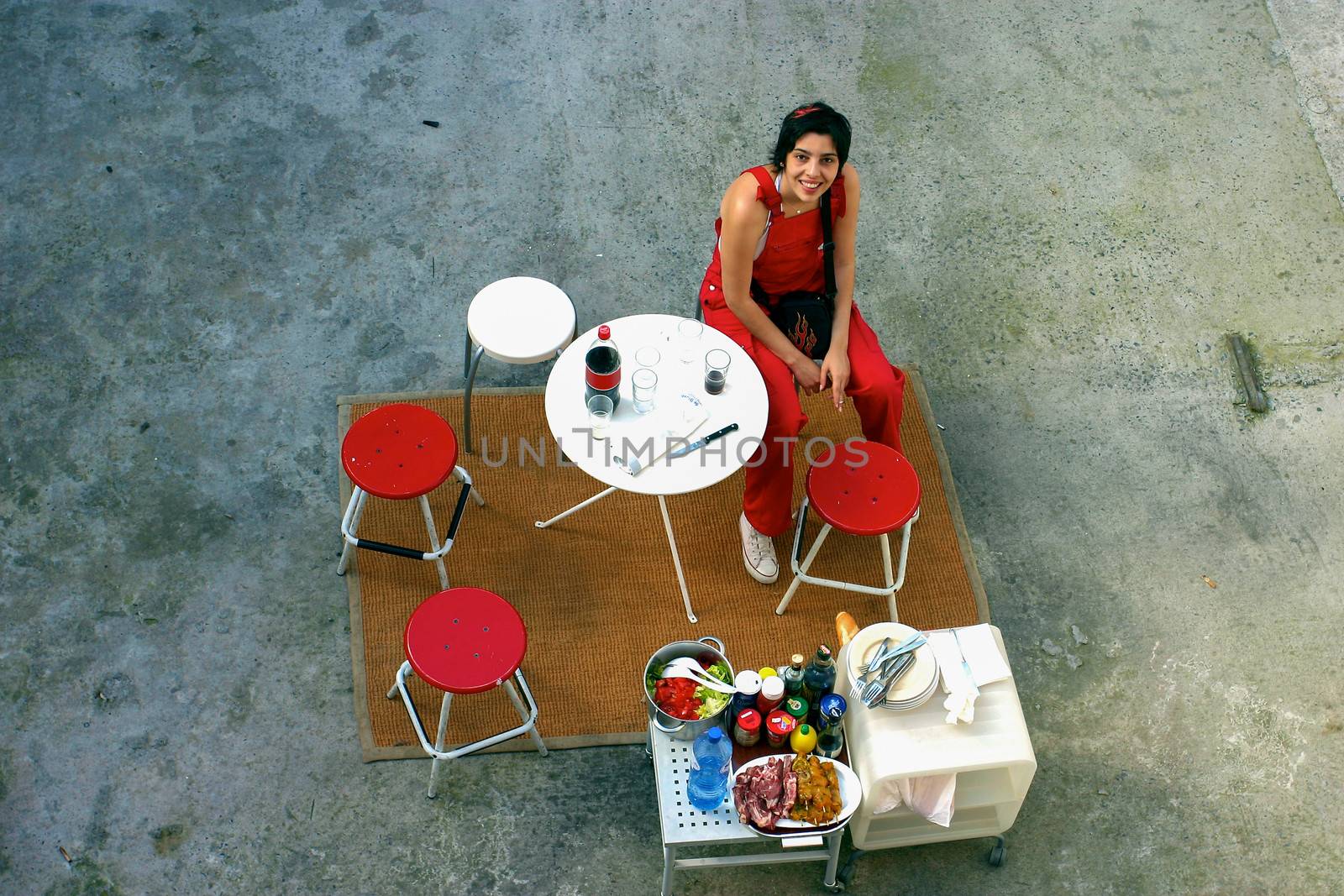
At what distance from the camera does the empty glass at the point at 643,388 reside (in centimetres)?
348

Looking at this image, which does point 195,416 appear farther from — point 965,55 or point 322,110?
point 965,55

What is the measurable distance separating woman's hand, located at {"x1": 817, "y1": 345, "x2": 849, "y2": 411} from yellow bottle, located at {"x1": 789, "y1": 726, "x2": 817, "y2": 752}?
3.72 feet

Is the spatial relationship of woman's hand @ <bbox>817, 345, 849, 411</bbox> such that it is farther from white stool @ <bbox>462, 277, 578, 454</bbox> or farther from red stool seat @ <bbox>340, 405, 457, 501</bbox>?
red stool seat @ <bbox>340, 405, 457, 501</bbox>

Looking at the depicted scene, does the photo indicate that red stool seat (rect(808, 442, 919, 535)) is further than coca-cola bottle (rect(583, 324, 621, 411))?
Yes

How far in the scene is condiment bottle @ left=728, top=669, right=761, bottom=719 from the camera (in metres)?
3.15

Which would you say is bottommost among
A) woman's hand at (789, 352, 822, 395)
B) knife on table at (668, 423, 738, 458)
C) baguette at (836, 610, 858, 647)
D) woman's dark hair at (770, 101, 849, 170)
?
baguette at (836, 610, 858, 647)

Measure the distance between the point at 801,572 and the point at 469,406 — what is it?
51.7 inches

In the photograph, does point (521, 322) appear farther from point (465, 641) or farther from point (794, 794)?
point (794, 794)

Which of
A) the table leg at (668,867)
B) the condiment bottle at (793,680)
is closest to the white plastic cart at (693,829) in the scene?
the table leg at (668,867)

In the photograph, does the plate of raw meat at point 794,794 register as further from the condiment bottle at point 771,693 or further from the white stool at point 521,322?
the white stool at point 521,322

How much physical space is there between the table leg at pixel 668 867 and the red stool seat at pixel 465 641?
2.17 ft

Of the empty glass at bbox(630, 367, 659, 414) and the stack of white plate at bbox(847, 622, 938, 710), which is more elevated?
the empty glass at bbox(630, 367, 659, 414)

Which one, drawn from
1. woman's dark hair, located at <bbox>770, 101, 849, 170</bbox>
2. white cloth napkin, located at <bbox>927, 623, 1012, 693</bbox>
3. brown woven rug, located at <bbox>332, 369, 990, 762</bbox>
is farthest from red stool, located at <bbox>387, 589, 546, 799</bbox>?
woman's dark hair, located at <bbox>770, 101, 849, 170</bbox>

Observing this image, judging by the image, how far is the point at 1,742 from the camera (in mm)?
3553
